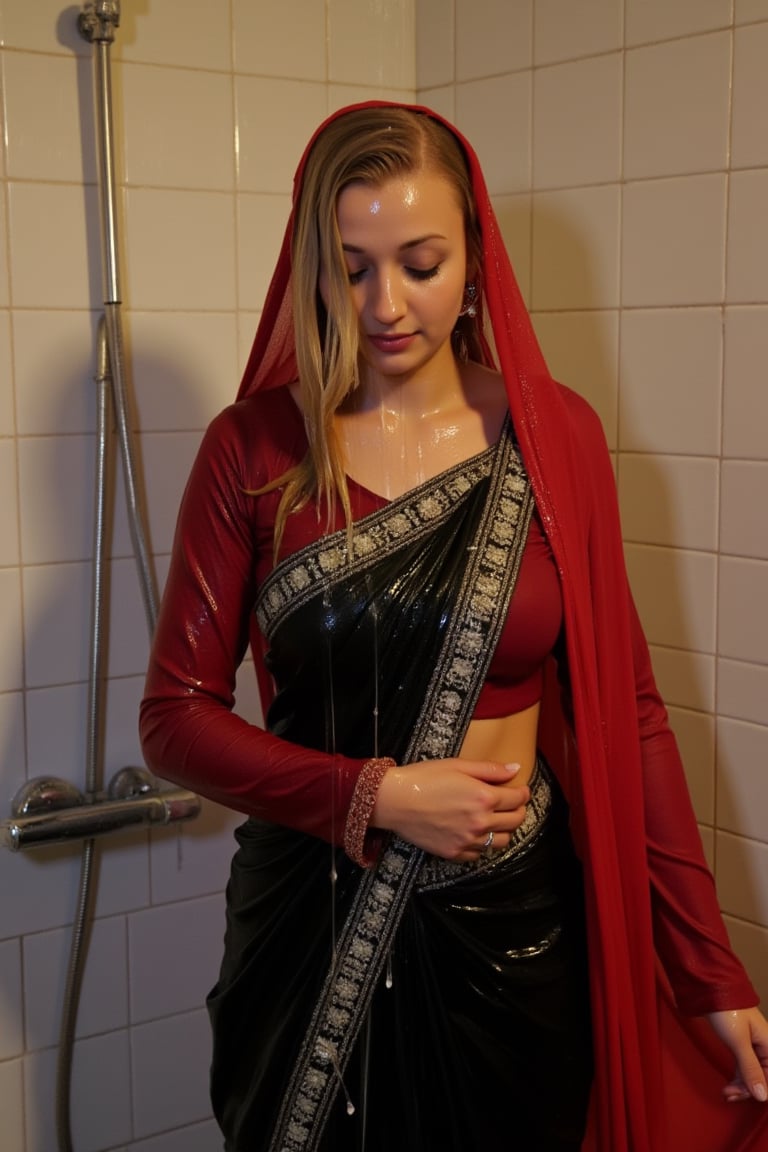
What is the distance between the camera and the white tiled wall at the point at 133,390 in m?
1.71

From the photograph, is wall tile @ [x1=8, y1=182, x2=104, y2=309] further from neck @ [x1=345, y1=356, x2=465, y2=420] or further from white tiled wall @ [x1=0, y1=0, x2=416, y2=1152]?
neck @ [x1=345, y1=356, x2=465, y2=420]

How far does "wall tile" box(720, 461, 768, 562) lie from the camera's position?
157 centimetres

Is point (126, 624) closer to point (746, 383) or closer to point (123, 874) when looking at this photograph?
point (123, 874)

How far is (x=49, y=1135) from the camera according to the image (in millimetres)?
1845

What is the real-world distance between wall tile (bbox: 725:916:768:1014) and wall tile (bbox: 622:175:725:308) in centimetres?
76

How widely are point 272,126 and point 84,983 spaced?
1.22 metres

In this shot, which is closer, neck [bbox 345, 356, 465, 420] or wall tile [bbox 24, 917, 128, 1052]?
neck [bbox 345, 356, 465, 420]

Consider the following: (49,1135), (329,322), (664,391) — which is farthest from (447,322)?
(49,1135)

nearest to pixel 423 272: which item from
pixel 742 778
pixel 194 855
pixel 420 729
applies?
pixel 420 729

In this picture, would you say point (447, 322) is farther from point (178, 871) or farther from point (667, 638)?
point (178, 871)

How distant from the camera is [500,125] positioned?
1.85 metres

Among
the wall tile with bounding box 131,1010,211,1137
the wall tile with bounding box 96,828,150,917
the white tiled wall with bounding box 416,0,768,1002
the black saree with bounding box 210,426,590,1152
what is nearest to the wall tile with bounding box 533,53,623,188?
the white tiled wall with bounding box 416,0,768,1002

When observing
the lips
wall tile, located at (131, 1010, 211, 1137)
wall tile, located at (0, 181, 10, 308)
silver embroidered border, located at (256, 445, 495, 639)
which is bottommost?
wall tile, located at (131, 1010, 211, 1137)

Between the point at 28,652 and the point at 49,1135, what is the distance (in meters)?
0.67
